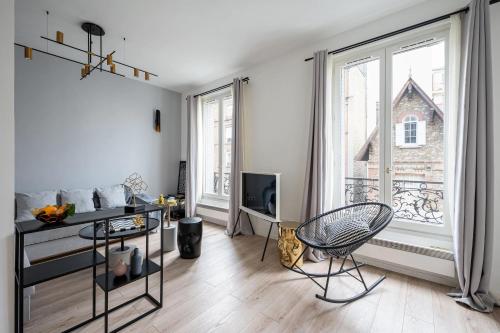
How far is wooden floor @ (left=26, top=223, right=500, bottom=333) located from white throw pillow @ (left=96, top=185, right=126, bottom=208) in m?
1.37

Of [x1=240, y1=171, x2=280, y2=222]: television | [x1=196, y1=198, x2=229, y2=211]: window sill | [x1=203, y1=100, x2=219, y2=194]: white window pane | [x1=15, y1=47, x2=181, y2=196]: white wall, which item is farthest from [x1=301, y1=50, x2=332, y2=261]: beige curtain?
[x1=15, y1=47, x2=181, y2=196]: white wall

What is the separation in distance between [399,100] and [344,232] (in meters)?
1.66

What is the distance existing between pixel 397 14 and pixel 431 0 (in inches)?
11.2

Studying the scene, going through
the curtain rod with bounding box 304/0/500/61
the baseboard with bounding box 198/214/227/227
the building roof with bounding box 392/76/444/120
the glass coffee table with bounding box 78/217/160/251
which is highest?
the curtain rod with bounding box 304/0/500/61

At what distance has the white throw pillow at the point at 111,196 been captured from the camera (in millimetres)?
3570

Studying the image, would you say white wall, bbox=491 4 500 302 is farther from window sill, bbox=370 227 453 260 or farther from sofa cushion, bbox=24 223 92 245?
sofa cushion, bbox=24 223 92 245

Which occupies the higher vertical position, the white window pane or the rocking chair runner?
the white window pane

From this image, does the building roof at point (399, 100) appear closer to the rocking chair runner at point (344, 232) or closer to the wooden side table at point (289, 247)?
the rocking chair runner at point (344, 232)

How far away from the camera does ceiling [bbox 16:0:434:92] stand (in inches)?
91.0

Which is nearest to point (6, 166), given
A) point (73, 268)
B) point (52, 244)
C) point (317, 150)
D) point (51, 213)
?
point (51, 213)

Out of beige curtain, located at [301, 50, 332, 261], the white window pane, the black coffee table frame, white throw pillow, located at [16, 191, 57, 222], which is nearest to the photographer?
the black coffee table frame

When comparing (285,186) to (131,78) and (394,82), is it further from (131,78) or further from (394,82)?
(131,78)

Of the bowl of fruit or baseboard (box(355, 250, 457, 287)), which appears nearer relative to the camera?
the bowl of fruit

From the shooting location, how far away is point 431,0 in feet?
7.20
